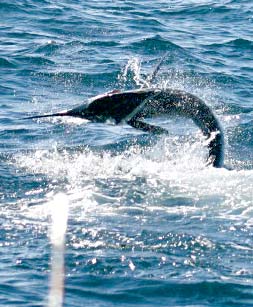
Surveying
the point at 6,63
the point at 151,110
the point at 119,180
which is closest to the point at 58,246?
the point at 119,180

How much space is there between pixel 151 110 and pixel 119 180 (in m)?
1.10

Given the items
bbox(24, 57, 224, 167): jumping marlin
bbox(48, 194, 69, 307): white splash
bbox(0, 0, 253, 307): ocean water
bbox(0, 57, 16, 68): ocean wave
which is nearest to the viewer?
bbox(48, 194, 69, 307): white splash

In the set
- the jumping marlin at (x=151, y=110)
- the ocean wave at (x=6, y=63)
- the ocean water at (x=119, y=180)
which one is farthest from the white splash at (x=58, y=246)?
the ocean wave at (x=6, y=63)

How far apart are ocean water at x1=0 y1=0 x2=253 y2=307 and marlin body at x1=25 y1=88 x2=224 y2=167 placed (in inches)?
20.4

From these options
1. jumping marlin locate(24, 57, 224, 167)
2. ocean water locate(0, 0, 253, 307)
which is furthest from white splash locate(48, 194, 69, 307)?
jumping marlin locate(24, 57, 224, 167)

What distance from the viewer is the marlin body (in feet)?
39.2

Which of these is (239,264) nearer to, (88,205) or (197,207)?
(197,207)

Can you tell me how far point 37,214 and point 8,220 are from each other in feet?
1.38

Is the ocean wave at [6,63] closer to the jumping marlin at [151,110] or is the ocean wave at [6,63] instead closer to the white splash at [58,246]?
the jumping marlin at [151,110]

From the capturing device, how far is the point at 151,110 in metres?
12.3

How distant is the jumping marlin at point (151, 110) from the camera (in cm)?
1195

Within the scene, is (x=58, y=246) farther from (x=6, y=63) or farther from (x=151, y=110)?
(x=6, y=63)

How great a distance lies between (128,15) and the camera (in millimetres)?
25875

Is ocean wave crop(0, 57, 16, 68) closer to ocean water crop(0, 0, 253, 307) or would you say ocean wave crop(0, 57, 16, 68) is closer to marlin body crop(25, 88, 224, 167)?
ocean water crop(0, 0, 253, 307)
